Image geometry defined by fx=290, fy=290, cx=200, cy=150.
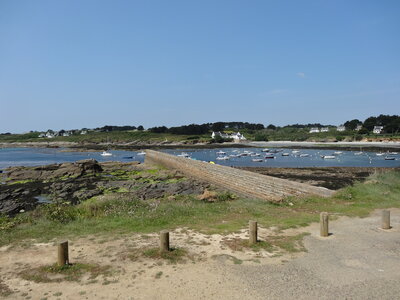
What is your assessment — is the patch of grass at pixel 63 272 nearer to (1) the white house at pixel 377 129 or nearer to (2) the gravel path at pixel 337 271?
(2) the gravel path at pixel 337 271

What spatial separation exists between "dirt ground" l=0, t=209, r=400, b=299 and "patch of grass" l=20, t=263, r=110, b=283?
0.26 ft

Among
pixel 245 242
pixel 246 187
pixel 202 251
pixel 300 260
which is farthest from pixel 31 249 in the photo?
pixel 246 187

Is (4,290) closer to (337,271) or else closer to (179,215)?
(179,215)

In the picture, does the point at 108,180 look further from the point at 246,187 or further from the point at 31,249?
the point at 31,249

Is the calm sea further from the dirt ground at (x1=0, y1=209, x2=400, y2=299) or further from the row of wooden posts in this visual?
the dirt ground at (x1=0, y1=209, x2=400, y2=299)

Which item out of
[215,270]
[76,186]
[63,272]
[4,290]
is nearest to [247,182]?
[215,270]

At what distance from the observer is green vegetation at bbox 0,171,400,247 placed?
12.3 m

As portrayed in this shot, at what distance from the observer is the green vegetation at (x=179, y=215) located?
40.4ft

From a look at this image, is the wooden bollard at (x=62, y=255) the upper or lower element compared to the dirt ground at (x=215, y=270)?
upper

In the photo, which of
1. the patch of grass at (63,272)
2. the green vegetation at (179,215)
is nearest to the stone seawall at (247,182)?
the green vegetation at (179,215)

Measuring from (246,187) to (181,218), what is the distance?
12.8m

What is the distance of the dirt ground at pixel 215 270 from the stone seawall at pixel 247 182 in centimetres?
807

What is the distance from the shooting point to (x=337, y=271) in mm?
8195

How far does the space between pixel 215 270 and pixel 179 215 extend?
6225mm
